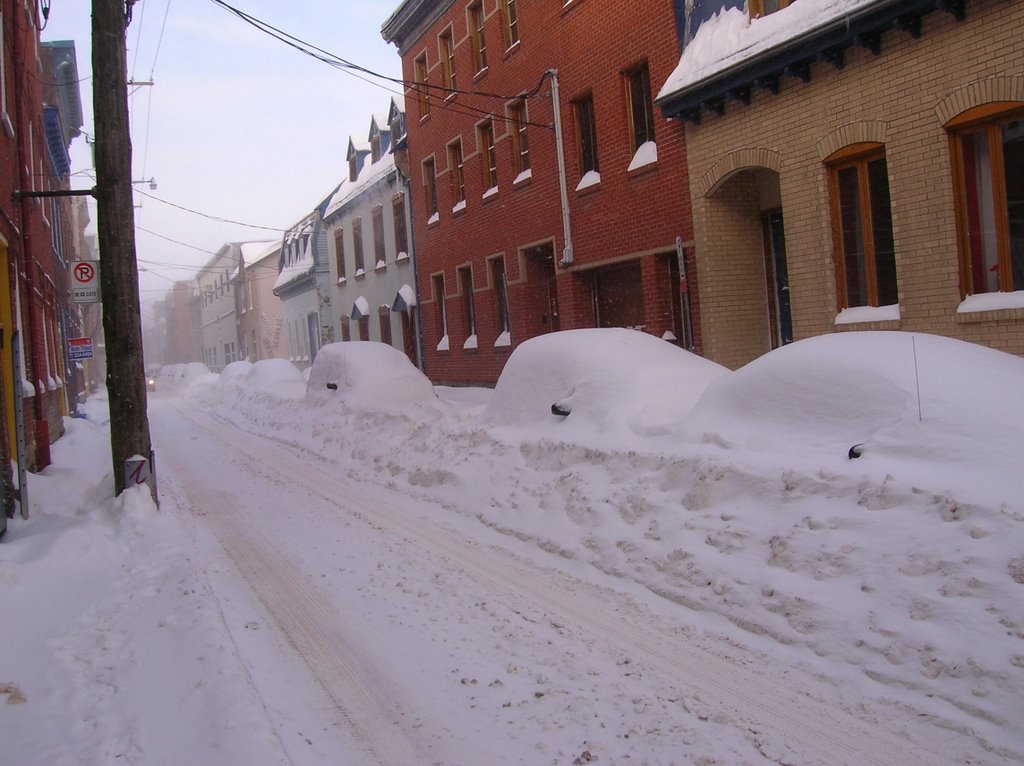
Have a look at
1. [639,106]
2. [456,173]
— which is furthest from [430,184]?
[639,106]

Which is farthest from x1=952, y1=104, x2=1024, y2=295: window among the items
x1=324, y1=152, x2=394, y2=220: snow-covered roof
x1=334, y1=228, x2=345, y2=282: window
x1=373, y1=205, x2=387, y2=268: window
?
x1=334, y1=228, x2=345, y2=282: window

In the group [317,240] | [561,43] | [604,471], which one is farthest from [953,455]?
[317,240]

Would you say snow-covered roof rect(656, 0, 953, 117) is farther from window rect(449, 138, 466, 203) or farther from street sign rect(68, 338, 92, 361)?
street sign rect(68, 338, 92, 361)

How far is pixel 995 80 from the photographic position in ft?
27.7

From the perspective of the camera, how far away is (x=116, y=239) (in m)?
9.30

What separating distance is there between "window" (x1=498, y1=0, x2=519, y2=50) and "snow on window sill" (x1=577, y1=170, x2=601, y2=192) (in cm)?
434

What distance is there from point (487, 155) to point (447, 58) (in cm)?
355

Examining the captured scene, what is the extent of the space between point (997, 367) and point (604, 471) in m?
3.32

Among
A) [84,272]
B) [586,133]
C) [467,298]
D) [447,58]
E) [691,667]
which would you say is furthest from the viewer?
[467,298]

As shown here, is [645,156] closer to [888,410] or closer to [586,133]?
[586,133]

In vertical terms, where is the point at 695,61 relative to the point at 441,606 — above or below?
above

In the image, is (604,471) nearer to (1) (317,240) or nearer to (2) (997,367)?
(2) (997,367)

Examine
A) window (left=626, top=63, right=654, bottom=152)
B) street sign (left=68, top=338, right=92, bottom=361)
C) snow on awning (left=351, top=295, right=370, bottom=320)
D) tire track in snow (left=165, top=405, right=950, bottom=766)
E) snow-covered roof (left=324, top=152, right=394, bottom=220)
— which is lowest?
tire track in snow (left=165, top=405, right=950, bottom=766)

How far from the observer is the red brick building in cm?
1430
